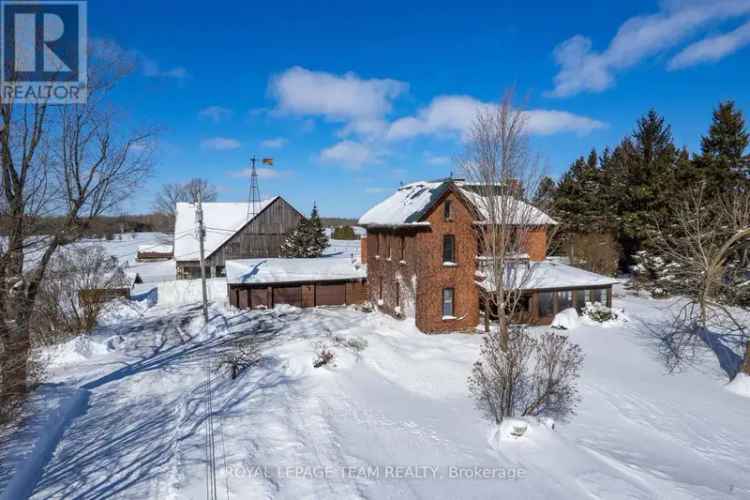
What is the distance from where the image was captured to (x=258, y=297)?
28766 millimetres

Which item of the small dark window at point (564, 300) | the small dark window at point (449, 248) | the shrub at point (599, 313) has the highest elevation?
the small dark window at point (449, 248)

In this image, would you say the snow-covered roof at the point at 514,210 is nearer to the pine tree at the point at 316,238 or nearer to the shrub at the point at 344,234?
the pine tree at the point at 316,238

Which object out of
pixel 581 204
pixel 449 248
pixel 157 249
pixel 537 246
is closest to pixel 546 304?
pixel 537 246

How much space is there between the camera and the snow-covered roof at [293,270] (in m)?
28.8

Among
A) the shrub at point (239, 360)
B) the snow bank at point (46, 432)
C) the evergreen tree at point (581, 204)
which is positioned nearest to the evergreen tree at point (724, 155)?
the evergreen tree at point (581, 204)

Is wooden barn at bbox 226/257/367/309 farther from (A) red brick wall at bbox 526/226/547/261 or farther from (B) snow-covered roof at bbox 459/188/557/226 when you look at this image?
(B) snow-covered roof at bbox 459/188/557/226

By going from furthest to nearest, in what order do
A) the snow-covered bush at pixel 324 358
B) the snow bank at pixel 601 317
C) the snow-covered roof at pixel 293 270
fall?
the snow-covered roof at pixel 293 270, the snow bank at pixel 601 317, the snow-covered bush at pixel 324 358

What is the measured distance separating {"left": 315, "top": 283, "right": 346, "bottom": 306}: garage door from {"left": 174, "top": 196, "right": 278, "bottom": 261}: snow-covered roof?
530 inches

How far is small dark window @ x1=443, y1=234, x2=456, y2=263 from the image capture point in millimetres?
22013

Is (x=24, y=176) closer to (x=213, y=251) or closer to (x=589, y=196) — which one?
(x=213, y=251)

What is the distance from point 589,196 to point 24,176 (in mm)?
41062

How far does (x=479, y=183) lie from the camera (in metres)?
17.9

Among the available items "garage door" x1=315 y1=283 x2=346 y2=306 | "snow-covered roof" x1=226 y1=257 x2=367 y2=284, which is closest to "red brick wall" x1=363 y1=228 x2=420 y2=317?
"garage door" x1=315 y1=283 x2=346 y2=306

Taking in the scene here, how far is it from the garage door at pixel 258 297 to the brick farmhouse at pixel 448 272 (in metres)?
9.17
